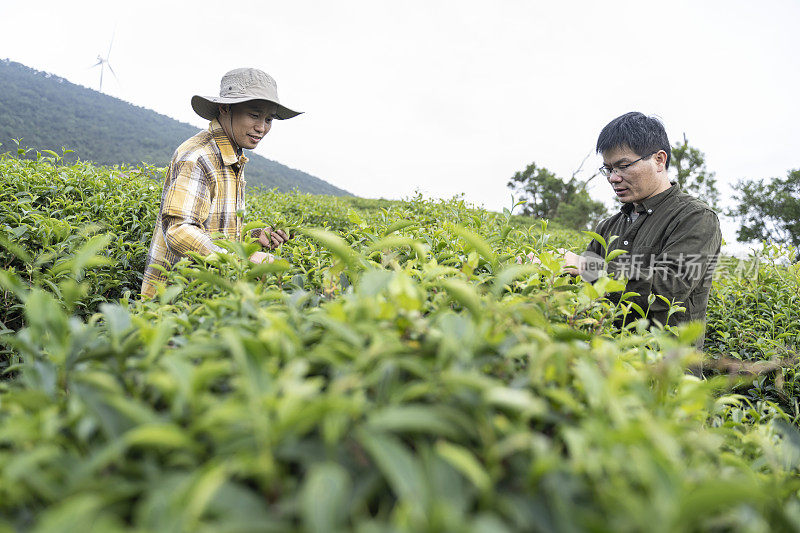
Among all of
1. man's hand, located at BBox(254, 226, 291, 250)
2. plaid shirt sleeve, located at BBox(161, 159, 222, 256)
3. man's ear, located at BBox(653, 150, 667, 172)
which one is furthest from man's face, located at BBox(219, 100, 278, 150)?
man's ear, located at BBox(653, 150, 667, 172)

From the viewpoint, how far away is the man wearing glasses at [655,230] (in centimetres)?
228

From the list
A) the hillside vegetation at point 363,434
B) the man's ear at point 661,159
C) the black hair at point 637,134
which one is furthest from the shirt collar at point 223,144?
the man's ear at point 661,159

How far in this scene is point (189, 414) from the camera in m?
0.63

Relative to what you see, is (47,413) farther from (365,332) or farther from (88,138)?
(88,138)

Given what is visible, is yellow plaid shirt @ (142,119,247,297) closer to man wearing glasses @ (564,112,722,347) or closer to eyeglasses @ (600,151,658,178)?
man wearing glasses @ (564,112,722,347)

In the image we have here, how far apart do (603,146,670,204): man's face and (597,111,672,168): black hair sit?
29 mm

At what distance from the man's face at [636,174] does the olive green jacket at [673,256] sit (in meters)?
0.06

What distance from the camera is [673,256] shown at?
7.61 feet

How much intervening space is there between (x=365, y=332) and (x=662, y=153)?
255 centimetres

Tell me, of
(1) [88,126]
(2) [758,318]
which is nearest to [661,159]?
(2) [758,318]

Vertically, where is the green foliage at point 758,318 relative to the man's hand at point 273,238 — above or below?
above

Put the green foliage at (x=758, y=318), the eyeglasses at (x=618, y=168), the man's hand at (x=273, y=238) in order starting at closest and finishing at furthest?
1. the man's hand at (x=273, y=238)
2. the eyeglasses at (x=618, y=168)
3. the green foliage at (x=758, y=318)

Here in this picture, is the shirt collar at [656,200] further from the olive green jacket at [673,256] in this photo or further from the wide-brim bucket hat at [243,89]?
the wide-brim bucket hat at [243,89]

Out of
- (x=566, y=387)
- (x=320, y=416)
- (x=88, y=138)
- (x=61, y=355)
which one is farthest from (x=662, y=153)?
(x=88, y=138)
